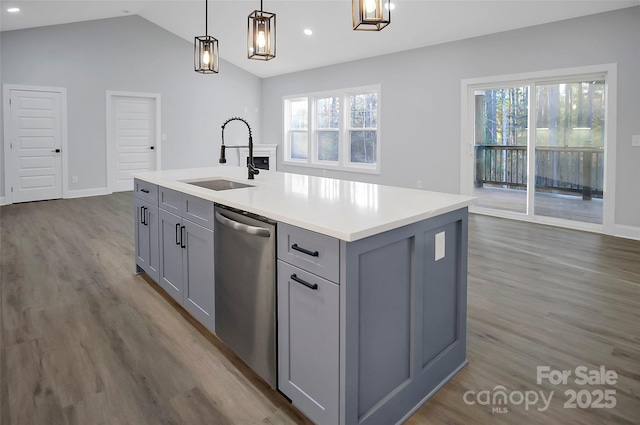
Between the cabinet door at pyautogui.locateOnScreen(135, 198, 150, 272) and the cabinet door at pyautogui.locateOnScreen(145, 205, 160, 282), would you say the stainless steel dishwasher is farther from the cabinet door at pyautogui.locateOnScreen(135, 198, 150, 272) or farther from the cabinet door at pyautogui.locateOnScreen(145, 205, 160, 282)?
the cabinet door at pyautogui.locateOnScreen(135, 198, 150, 272)

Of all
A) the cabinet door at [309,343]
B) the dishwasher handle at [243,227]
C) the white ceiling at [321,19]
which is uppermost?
the white ceiling at [321,19]

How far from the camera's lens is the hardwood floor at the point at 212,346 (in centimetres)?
179

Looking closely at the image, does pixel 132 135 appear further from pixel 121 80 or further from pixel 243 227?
pixel 243 227

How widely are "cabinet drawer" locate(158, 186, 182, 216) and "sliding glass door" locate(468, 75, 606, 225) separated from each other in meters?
Result: 4.74

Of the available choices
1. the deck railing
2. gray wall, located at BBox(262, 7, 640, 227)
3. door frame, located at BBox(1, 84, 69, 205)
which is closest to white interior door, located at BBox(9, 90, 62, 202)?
door frame, located at BBox(1, 84, 69, 205)

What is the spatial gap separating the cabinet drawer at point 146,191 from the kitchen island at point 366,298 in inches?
42.9

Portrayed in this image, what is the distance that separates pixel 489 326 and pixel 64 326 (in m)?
2.64

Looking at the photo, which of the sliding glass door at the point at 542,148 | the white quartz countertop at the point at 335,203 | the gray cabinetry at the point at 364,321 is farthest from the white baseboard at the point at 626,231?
the gray cabinetry at the point at 364,321

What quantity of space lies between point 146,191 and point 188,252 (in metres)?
0.96

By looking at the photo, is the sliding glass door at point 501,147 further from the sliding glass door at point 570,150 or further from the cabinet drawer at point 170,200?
the cabinet drawer at point 170,200

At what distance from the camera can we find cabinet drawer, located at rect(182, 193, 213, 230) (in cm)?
232

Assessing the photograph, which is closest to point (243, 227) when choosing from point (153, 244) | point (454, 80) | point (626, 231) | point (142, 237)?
point (153, 244)

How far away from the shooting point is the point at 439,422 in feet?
5.65

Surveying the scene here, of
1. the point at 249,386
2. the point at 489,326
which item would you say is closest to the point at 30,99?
the point at 249,386
